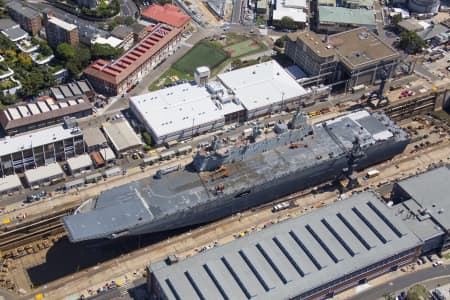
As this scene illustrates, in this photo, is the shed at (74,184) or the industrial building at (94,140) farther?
the industrial building at (94,140)

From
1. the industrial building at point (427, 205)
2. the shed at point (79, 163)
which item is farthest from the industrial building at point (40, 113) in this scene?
the industrial building at point (427, 205)

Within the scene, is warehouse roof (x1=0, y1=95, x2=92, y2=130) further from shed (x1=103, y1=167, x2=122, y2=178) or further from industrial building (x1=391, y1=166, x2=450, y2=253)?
industrial building (x1=391, y1=166, x2=450, y2=253)

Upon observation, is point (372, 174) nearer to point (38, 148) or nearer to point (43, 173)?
point (43, 173)

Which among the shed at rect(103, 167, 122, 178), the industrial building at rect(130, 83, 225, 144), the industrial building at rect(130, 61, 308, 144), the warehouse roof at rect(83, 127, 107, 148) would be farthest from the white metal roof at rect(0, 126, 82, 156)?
the industrial building at rect(130, 61, 308, 144)

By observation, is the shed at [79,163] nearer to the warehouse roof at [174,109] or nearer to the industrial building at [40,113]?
the industrial building at [40,113]

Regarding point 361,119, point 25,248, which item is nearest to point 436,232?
point 361,119

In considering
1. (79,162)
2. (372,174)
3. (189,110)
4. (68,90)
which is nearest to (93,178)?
(79,162)
